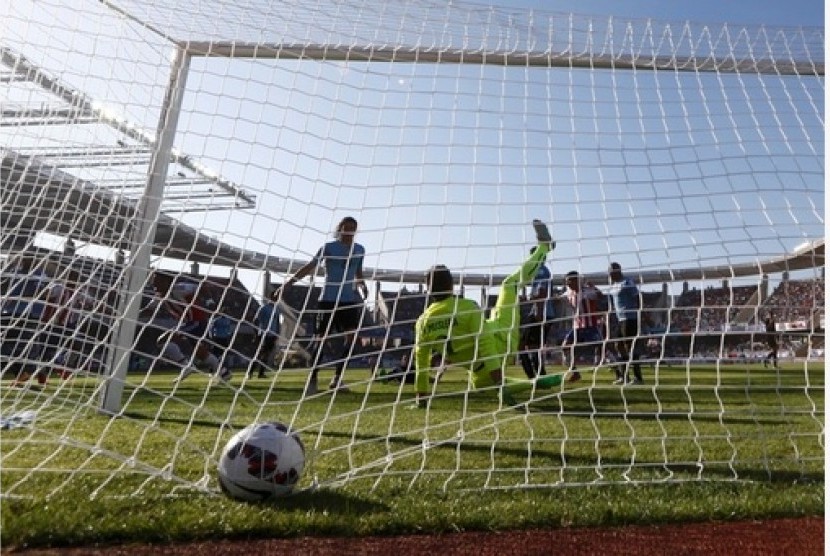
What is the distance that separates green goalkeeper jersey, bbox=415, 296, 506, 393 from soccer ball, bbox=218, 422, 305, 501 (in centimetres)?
269

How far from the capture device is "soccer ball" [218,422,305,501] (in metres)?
2.63

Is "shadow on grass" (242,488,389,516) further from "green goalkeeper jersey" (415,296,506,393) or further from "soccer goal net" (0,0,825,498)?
"green goalkeeper jersey" (415,296,506,393)

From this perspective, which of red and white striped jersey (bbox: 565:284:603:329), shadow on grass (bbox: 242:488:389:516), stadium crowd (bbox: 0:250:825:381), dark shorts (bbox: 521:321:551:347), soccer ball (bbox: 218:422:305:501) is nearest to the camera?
shadow on grass (bbox: 242:488:389:516)

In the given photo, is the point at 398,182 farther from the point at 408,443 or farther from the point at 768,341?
the point at 768,341

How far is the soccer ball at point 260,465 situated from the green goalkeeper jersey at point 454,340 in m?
2.69

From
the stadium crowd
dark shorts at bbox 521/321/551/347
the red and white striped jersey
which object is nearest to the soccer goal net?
the stadium crowd

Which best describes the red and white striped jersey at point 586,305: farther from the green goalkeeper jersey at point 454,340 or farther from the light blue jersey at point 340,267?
the light blue jersey at point 340,267

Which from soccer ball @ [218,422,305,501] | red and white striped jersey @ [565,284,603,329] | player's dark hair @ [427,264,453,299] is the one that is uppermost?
red and white striped jersey @ [565,284,603,329]

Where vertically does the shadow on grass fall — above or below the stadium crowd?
below

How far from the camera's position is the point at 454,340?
228 inches

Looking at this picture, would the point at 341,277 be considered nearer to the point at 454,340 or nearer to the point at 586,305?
the point at 454,340

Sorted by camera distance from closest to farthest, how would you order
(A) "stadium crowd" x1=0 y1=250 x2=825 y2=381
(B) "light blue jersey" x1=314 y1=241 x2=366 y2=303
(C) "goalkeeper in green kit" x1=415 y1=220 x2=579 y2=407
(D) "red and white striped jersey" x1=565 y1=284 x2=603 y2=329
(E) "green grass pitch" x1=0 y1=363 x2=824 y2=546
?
(E) "green grass pitch" x1=0 y1=363 x2=824 y2=546 → (A) "stadium crowd" x1=0 y1=250 x2=825 y2=381 → (C) "goalkeeper in green kit" x1=415 y1=220 x2=579 y2=407 → (B) "light blue jersey" x1=314 y1=241 x2=366 y2=303 → (D) "red and white striped jersey" x1=565 y1=284 x2=603 y2=329

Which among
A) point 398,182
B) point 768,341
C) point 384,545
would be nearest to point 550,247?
point 398,182

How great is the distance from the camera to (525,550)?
2.15m
